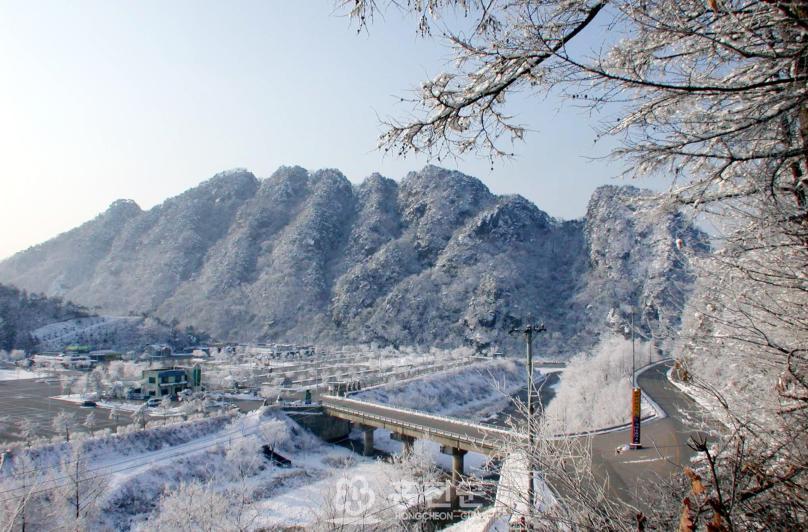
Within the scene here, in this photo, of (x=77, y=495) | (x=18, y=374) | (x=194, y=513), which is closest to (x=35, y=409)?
(x=77, y=495)

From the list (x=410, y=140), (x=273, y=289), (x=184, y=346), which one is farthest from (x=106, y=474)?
(x=273, y=289)

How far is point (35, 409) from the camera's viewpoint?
35188 mm

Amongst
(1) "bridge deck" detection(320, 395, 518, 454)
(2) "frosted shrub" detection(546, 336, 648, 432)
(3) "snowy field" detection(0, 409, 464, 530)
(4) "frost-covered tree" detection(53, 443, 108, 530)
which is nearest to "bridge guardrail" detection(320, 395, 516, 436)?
(1) "bridge deck" detection(320, 395, 518, 454)

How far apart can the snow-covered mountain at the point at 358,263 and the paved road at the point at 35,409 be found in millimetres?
55696

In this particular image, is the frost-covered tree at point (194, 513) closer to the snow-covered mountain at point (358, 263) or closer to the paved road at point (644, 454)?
the paved road at point (644, 454)

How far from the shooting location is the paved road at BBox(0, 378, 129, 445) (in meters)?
29.0

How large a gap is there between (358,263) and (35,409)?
82826mm

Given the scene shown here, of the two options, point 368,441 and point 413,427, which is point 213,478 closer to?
point 368,441

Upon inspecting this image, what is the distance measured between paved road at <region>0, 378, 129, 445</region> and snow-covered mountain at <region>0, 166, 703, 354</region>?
55.7m

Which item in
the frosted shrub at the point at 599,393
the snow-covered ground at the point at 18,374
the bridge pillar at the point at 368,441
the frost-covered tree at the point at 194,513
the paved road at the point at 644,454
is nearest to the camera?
the paved road at the point at 644,454

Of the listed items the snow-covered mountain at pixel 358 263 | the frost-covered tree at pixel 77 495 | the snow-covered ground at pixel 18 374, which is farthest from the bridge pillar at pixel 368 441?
the snow-covered mountain at pixel 358 263

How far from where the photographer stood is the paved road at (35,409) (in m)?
29.0

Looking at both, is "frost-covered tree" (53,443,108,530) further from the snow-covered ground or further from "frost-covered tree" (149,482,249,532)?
the snow-covered ground

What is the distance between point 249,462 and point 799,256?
26043 millimetres
